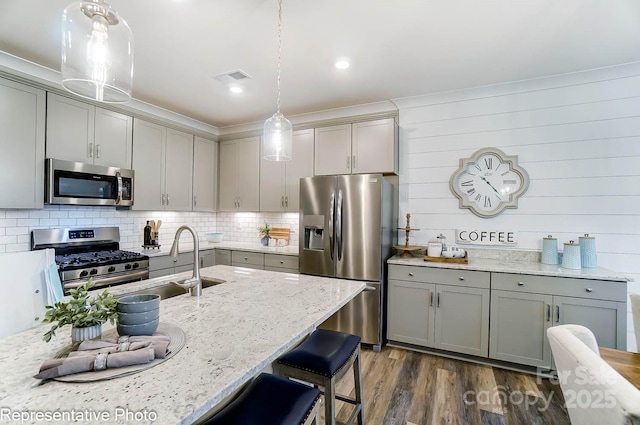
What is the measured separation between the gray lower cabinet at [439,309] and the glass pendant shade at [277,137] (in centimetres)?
175

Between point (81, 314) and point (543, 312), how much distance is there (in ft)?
10.3

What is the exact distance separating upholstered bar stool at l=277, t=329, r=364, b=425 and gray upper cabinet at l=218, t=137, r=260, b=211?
9.47ft

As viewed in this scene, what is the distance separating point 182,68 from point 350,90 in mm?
1671

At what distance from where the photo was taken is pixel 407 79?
304 cm

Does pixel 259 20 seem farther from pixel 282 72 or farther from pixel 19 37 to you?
pixel 19 37

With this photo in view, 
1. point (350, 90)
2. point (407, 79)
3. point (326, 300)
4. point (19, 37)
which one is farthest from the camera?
point (350, 90)

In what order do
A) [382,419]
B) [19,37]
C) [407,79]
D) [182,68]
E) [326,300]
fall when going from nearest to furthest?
[326,300] < [382,419] < [19,37] < [182,68] < [407,79]

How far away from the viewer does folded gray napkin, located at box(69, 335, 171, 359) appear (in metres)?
0.91

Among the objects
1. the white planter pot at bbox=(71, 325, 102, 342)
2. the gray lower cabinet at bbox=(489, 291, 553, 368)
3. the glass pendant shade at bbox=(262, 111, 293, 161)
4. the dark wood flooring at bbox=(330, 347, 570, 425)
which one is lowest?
the dark wood flooring at bbox=(330, 347, 570, 425)

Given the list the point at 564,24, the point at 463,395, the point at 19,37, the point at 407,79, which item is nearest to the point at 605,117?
the point at 564,24

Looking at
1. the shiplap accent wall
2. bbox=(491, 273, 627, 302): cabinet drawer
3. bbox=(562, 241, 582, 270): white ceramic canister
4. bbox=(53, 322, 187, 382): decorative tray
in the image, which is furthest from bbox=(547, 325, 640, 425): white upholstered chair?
the shiplap accent wall

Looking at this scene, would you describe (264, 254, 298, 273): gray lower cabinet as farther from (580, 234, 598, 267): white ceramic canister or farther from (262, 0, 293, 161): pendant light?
(580, 234, 598, 267): white ceramic canister

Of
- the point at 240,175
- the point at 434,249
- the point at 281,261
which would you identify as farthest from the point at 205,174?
the point at 434,249

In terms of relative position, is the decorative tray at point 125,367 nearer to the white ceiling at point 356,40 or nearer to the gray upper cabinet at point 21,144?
the white ceiling at point 356,40
